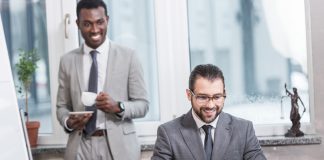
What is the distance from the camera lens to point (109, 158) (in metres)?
2.44

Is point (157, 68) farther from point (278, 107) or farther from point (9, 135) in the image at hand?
point (9, 135)

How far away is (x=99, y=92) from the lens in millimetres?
2484

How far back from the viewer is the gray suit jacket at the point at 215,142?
1901 millimetres

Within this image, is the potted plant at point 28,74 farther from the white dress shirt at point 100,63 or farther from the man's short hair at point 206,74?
the man's short hair at point 206,74

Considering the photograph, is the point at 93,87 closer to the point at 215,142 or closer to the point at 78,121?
the point at 78,121

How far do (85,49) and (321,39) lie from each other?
4.76 ft

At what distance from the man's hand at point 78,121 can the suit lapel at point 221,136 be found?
28.9 inches

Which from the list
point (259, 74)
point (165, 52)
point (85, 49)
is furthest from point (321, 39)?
point (85, 49)

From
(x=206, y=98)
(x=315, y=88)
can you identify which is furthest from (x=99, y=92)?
(x=315, y=88)

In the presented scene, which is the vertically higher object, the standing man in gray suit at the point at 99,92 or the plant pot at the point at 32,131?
the standing man in gray suit at the point at 99,92

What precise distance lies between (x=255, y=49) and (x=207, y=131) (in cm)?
128

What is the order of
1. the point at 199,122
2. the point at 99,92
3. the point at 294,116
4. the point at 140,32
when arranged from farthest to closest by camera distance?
the point at 140,32 → the point at 294,116 → the point at 99,92 → the point at 199,122

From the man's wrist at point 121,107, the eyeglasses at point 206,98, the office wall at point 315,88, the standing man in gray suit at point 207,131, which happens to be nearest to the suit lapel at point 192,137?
the standing man in gray suit at point 207,131

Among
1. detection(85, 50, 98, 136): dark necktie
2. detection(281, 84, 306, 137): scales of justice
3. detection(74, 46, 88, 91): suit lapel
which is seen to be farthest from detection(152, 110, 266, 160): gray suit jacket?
detection(281, 84, 306, 137): scales of justice
